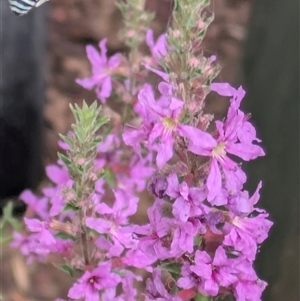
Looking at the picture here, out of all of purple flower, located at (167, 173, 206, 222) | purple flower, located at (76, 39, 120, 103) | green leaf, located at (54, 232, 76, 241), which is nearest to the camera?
purple flower, located at (167, 173, 206, 222)

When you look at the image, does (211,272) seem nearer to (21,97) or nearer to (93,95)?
(21,97)

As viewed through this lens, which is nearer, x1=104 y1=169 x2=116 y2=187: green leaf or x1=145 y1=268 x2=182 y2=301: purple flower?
x1=145 y1=268 x2=182 y2=301: purple flower

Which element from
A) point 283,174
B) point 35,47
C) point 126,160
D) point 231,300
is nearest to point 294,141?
point 283,174

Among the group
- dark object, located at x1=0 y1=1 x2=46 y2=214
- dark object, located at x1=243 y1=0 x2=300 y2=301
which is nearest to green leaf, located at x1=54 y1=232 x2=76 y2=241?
dark object, located at x1=243 y1=0 x2=300 y2=301

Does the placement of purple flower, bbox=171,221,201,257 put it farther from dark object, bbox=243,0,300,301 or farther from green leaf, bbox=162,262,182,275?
dark object, bbox=243,0,300,301

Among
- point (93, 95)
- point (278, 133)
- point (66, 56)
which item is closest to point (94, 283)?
point (278, 133)

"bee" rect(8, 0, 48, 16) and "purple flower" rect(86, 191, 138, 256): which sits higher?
"bee" rect(8, 0, 48, 16)

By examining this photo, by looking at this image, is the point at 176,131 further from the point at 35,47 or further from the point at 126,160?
the point at 35,47
